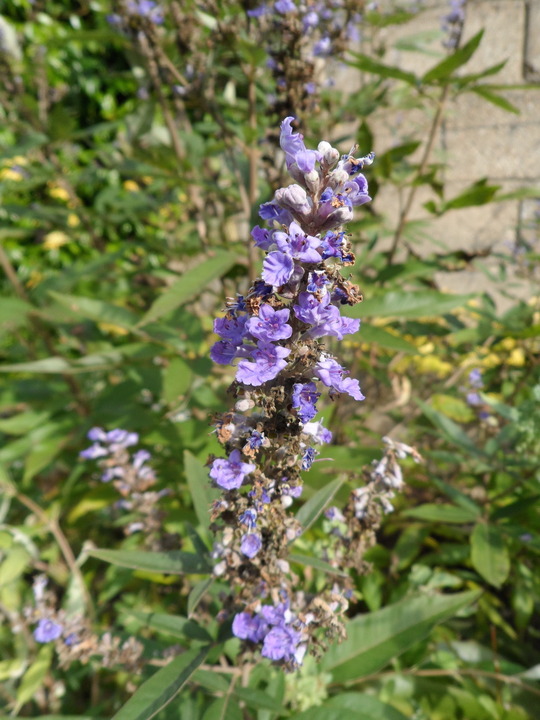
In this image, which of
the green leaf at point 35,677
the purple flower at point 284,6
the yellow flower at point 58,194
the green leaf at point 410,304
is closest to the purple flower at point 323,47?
the purple flower at point 284,6

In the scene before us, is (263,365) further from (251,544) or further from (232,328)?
(251,544)

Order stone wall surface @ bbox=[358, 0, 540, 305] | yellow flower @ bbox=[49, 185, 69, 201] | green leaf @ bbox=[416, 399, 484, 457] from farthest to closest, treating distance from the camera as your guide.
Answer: yellow flower @ bbox=[49, 185, 69, 201], stone wall surface @ bbox=[358, 0, 540, 305], green leaf @ bbox=[416, 399, 484, 457]

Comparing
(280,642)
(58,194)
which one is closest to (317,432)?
(280,642)

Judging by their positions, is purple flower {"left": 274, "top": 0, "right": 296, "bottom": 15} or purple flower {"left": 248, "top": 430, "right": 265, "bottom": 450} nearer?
purple flower {"left": 248, "top": 430, "right": 265, "bottom": 450}

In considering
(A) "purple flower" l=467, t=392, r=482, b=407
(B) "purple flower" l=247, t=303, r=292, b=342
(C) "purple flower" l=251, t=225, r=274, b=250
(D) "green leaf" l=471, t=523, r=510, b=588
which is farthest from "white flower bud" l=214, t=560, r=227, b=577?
(A) "purple flower" l=467, t=392, r=482, b=407

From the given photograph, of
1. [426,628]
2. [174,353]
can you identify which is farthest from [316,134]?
[426,628]

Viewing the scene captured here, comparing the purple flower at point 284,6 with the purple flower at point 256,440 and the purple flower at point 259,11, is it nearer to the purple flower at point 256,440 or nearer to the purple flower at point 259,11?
the purple flower at point 259,11

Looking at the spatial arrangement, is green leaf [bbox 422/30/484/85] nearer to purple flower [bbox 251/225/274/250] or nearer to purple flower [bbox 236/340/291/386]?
purple flower [bbox 251/225/274/250]

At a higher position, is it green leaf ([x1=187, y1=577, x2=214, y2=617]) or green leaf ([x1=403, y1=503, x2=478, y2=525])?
green leaf ([x1=187, y1=577, x2=214, y2=617])
